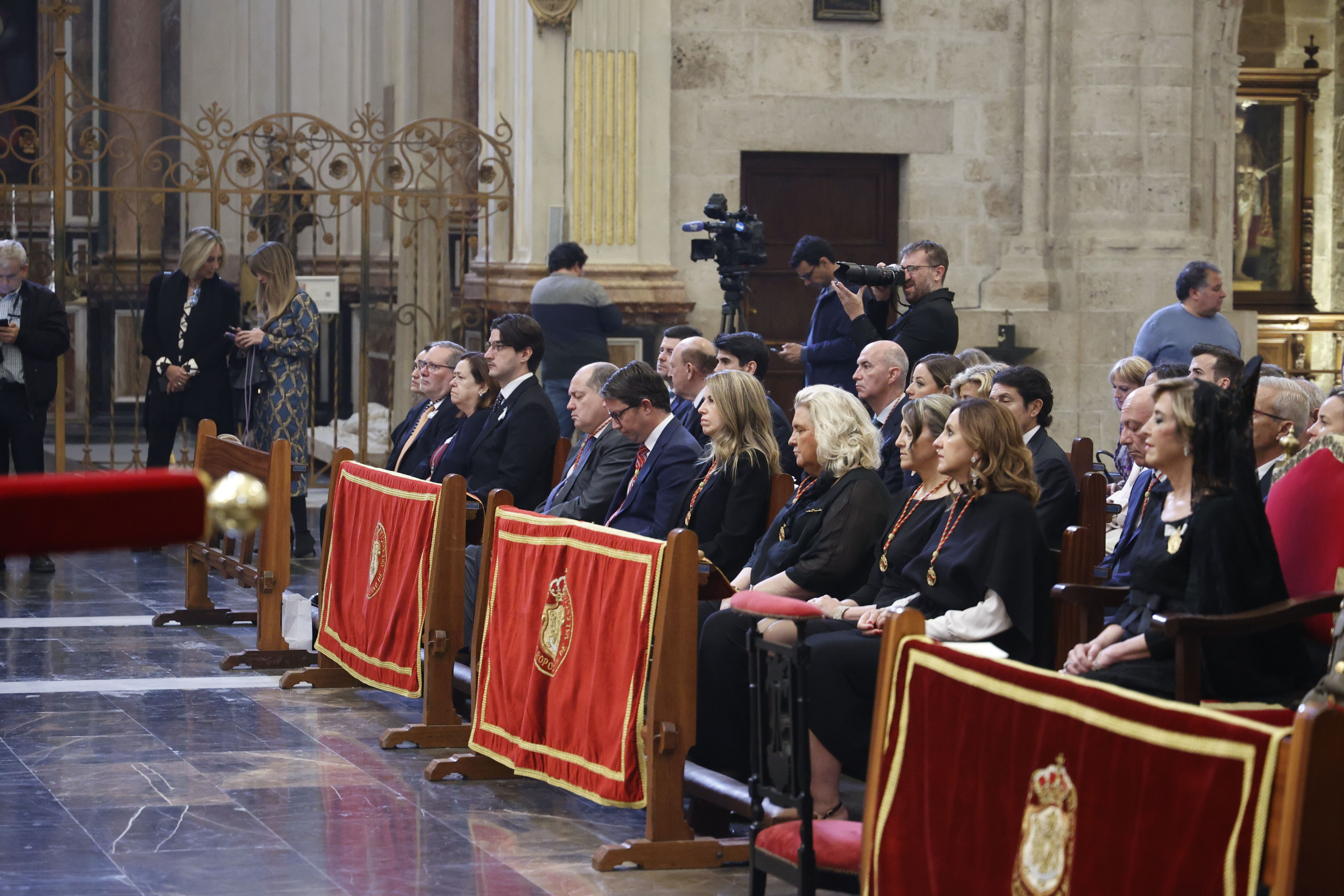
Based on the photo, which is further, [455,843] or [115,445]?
[115,445]

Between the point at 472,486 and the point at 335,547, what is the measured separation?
0.65m

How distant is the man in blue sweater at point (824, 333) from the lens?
8359 mm

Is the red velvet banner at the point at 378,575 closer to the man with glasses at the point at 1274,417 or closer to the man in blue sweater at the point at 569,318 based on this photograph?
the man with glasses at the point at 1274,417

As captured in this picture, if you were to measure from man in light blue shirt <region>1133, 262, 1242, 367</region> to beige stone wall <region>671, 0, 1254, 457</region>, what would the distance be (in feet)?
10.1

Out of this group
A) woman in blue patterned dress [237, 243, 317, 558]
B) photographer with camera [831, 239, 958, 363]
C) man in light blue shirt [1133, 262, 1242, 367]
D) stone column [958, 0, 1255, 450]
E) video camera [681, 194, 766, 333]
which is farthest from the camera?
stone column [958, 0, 1255, 450]

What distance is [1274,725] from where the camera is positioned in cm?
286

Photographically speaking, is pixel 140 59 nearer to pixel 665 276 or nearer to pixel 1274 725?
pixel 665 276

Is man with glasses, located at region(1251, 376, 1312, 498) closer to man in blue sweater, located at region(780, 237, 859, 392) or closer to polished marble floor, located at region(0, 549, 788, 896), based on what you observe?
polished marble floor, located at region(0, 549, 788, 896)

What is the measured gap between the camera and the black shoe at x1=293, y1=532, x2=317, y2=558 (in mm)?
10094

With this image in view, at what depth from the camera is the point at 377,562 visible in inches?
253

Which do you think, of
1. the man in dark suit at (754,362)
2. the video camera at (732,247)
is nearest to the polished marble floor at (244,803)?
the man in dark suit at (754,362)

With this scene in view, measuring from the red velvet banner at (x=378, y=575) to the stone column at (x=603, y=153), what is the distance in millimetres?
4745

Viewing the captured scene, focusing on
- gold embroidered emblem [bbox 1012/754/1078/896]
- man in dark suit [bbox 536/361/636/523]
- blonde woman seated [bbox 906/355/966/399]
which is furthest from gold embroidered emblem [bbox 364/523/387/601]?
gold embroidered emblem [bbox 1012/754/1078/896]

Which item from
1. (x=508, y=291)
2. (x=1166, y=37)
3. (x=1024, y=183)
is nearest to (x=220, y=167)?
(x=508, y=291)
